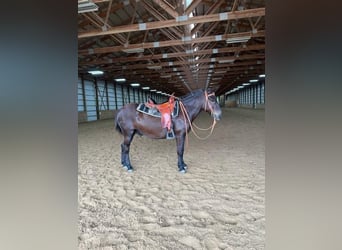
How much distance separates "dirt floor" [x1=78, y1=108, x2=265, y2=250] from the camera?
1844mm

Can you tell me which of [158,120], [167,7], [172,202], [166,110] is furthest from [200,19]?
[172,202]

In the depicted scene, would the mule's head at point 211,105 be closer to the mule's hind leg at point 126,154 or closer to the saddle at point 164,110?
the saddle at point 164,110

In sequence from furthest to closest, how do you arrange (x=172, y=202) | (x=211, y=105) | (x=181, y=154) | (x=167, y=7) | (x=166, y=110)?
(x=167, y=7), (x=211, y=105), (x=166, y=110), (x=181, y=154), (x=172, y=202)

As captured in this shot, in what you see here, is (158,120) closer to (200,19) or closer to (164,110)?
(164,110)

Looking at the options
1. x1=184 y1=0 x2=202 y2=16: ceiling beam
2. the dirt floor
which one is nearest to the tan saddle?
the dirt floor

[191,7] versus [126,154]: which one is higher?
[191,7]

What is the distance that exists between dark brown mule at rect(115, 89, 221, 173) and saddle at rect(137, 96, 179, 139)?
0.22 feet

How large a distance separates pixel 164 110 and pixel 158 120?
0.19m

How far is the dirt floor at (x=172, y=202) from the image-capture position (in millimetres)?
1844

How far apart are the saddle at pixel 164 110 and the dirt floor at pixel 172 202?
71 centimetres

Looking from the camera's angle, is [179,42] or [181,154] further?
[179,42]

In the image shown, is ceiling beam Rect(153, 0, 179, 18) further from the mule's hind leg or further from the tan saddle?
the mule's hind leg

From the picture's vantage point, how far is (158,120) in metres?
3.96
